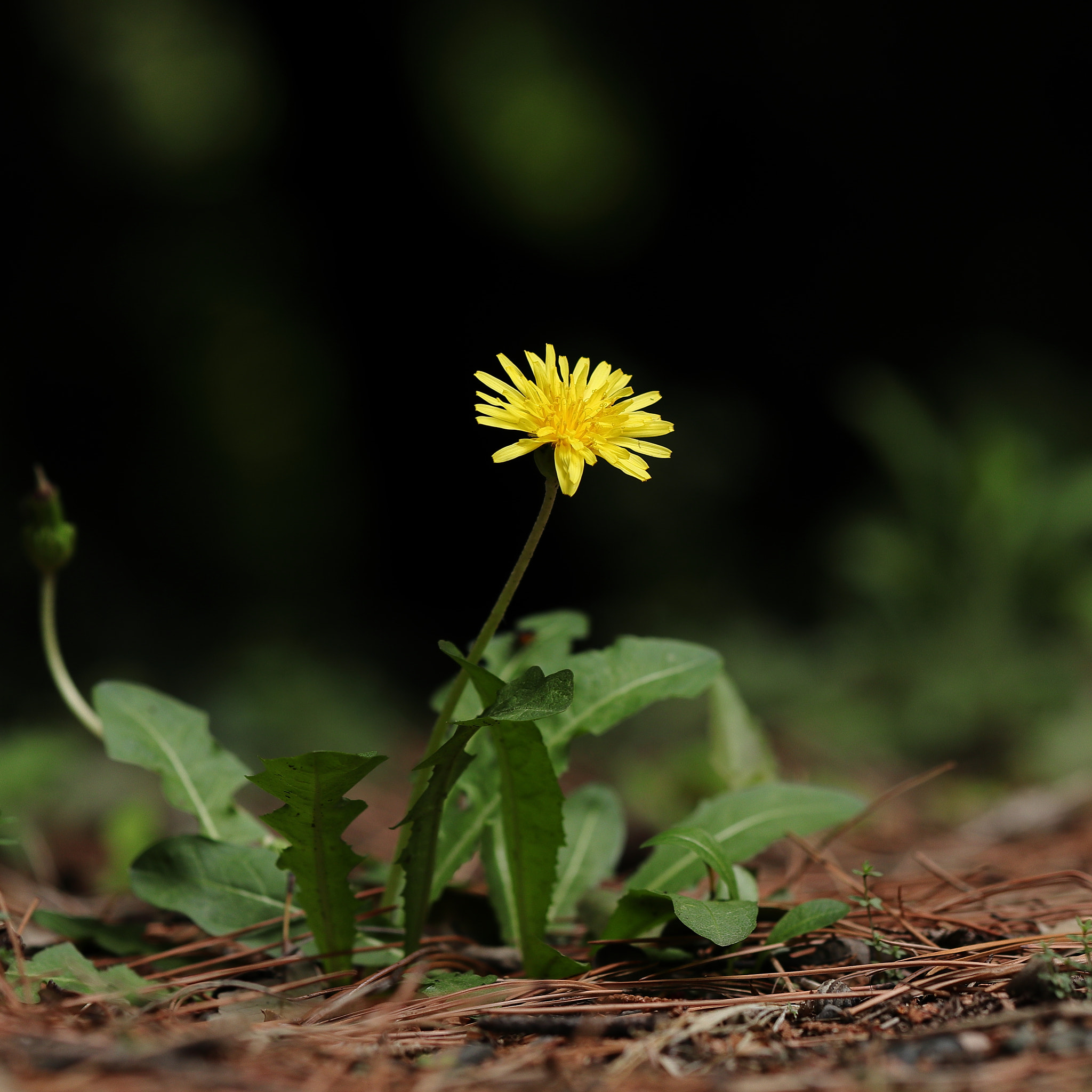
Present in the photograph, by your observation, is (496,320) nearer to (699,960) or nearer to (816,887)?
(816,887)

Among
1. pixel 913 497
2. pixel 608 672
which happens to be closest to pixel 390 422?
pixel 913 497

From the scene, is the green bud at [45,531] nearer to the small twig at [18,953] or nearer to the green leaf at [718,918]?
the small twig at [18,953]

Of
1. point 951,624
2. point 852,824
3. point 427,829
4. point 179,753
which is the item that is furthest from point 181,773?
point 951,624

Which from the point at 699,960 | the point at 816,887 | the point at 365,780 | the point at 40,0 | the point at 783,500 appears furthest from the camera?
the point at 783,500

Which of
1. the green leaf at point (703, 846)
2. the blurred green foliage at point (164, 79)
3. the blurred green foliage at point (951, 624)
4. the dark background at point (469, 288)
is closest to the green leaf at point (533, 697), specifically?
the green leaf at point (703, 846)

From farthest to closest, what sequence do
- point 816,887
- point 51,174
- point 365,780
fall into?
point 51,174 < point 365,780 < point 816,887

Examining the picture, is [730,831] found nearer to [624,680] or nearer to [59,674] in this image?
[624,680]
